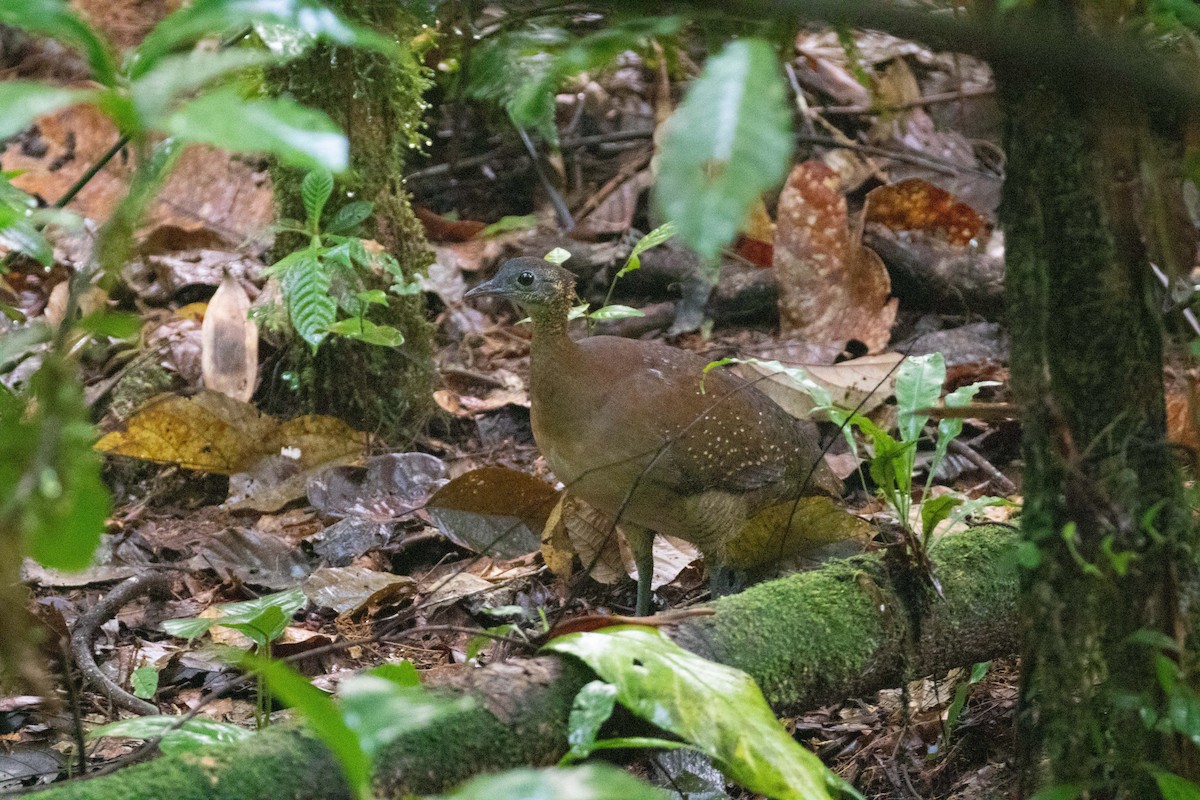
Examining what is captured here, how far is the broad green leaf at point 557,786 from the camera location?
1163 millimetres

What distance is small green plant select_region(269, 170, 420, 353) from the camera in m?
4.28

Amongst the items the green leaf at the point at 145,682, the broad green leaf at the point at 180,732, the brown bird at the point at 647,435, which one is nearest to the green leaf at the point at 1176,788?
the broad green leaf at the point at 180,732

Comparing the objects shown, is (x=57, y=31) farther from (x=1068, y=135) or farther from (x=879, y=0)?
(x=1068, y=135)

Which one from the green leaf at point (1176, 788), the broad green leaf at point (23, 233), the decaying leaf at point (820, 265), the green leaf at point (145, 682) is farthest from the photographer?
the decaying leaf at point (820, 265)

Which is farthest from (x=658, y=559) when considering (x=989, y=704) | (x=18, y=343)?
(x=18, y=343)

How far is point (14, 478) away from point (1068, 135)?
1.55 metres

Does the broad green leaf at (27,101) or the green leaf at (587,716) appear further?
the green leaf at (587,716)

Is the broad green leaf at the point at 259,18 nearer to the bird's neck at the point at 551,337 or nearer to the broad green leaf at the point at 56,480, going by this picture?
the broad green leaf at the point at 56,480

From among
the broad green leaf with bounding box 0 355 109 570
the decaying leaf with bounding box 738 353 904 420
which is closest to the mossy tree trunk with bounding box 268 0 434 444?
the decaying leaf with bounding box 738 353 904 420

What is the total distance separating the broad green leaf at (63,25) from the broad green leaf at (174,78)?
0.06 m

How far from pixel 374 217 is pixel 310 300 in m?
0.98

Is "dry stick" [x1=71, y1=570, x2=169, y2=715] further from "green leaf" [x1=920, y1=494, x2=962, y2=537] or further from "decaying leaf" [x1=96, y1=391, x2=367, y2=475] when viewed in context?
"green leaf" [x1=920, y1=494, x2=962, y2=537]

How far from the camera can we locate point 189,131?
42.9 inches

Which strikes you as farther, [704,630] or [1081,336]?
[704,630]
